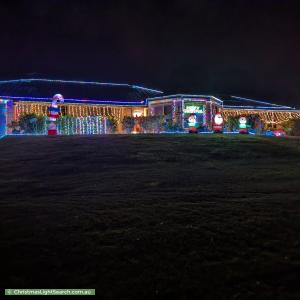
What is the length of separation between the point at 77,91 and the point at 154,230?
3229cm

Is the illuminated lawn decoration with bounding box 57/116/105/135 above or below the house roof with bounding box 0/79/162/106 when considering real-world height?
below

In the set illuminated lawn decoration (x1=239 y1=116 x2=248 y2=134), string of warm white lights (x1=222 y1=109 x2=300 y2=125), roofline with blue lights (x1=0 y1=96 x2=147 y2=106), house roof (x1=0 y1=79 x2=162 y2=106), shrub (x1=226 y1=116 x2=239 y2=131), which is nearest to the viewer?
illuminated lawn decoration (x1=239 y1=116 x2=248 y2=134)

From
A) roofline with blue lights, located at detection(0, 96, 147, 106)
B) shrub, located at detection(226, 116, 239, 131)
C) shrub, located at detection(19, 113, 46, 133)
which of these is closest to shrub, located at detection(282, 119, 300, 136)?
shrub, located at detection(226, 116, 239, 131)

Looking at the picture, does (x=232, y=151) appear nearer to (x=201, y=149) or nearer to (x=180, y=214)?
(x=201, y=149)

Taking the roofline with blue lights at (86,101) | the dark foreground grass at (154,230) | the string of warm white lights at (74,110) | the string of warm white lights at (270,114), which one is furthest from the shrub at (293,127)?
the dark foreground grass at (154,230)

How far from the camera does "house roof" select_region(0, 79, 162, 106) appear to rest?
34.3 metres

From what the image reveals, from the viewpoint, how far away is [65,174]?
12.6 m

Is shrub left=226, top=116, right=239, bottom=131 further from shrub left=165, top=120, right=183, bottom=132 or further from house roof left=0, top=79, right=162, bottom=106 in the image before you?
house roof left=0, top=79, right=162, bottom=106

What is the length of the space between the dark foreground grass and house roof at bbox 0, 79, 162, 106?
21.6 metres

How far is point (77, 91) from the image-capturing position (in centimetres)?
3753

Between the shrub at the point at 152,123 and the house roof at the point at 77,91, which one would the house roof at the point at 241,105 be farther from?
the shrub at the point at 152,123

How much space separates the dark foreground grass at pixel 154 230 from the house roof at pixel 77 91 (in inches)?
849

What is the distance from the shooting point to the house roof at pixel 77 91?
34281 mm

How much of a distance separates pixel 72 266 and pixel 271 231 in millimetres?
3042
